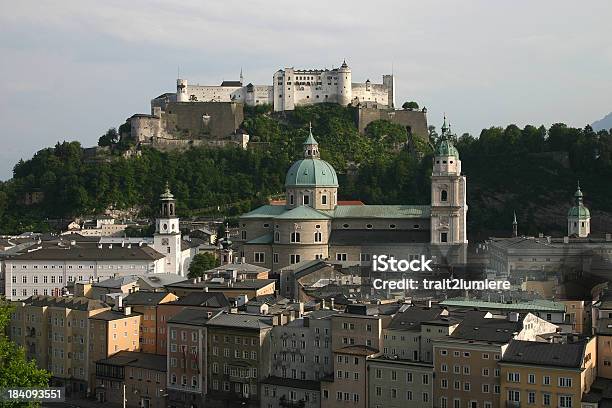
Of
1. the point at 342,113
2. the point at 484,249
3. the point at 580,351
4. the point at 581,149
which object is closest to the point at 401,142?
the point at 342,113

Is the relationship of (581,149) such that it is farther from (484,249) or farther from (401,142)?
(484,249)

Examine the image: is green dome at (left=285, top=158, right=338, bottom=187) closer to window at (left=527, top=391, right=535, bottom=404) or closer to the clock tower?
the clock tower

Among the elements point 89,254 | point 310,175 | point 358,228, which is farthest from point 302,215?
point 89,254

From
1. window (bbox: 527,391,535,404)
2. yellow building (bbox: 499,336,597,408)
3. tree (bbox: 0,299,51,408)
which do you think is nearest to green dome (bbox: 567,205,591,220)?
yellow building (bbox: 499,336,597,408)

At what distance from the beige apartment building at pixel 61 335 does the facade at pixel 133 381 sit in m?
2.56

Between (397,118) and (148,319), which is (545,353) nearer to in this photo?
(148,319)

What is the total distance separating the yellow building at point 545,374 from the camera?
149 ft

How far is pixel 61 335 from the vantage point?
6600 centimetres

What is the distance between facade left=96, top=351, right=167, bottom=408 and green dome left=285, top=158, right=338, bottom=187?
35065 millimetres

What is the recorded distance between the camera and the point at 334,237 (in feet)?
296

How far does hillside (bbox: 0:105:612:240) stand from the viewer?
120125mm

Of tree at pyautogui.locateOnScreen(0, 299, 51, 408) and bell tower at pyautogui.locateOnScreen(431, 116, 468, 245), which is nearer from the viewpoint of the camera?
tree at pyautogui.locateOnScreen(0, 299, 51, 408)

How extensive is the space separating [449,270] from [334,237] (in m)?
14.5

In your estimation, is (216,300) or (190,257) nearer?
(216,300)
